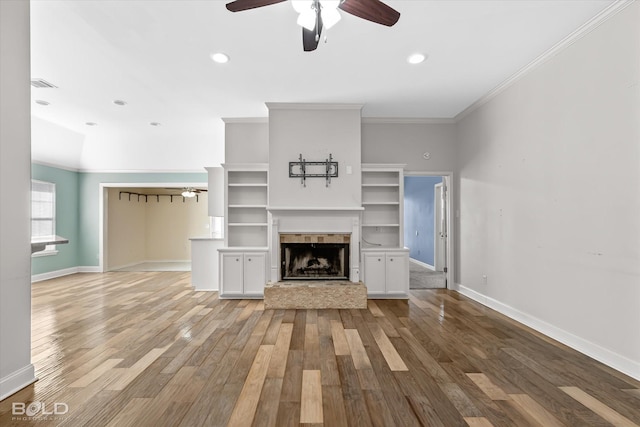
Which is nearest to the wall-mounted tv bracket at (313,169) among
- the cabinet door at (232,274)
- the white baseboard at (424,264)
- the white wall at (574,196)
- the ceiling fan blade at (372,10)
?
the cabinet door at (232,274)

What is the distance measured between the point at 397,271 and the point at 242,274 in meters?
2.37

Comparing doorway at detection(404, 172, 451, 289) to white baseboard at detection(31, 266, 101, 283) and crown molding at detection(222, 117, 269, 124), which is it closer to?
crown molding at detection(222, 117, 269, 124)

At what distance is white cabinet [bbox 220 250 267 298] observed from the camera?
4.88 metres

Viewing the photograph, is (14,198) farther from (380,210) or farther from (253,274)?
(380,210)

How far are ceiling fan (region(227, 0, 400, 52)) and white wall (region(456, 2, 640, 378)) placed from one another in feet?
6.76

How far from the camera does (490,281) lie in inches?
174

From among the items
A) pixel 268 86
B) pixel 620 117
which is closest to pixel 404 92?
pixel 268 86

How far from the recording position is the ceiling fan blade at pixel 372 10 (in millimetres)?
1974

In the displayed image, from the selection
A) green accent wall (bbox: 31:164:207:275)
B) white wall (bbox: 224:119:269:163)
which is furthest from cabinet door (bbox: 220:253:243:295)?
green accent wall (bbox: 31:164:207:275)

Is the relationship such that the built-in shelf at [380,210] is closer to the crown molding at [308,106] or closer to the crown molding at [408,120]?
the crown molding at [408,120]

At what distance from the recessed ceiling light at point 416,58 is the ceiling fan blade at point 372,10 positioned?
142cm

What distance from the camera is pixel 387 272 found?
4.92 meters

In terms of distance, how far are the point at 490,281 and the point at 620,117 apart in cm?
251

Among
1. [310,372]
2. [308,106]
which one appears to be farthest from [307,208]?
[310,372]
